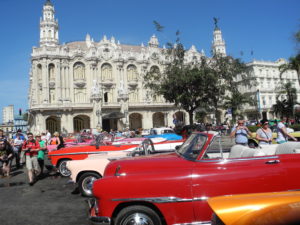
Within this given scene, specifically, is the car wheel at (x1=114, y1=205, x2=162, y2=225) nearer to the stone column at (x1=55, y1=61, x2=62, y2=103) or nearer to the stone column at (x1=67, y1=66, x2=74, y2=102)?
the stone column at (x1=55, y1=61, x2=62, y2=103)

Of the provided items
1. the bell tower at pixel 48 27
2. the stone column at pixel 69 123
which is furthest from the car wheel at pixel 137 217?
the bell tower at pixel 48 27

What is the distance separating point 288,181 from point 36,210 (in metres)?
5.46

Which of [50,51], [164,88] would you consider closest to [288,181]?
[164,88]

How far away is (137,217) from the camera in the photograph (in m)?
3.72

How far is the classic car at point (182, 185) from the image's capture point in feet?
12.2

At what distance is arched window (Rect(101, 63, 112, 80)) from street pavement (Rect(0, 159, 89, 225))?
1491 inches

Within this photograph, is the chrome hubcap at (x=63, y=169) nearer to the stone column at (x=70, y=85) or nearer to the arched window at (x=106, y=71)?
the stone column at (x=70, y=85)

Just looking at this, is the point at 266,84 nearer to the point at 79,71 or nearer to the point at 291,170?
the point at 79,71

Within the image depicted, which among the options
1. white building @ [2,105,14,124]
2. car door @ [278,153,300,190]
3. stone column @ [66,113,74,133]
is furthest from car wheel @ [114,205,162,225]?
white building @ [2,105,14,124]

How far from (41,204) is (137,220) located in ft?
13.2

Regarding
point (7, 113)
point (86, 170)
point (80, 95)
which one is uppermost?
point (7, 113)

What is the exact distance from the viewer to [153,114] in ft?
159

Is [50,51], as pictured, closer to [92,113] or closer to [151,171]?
[92,113]

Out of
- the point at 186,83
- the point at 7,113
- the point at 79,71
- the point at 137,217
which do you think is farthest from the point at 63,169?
the point at 7,113
